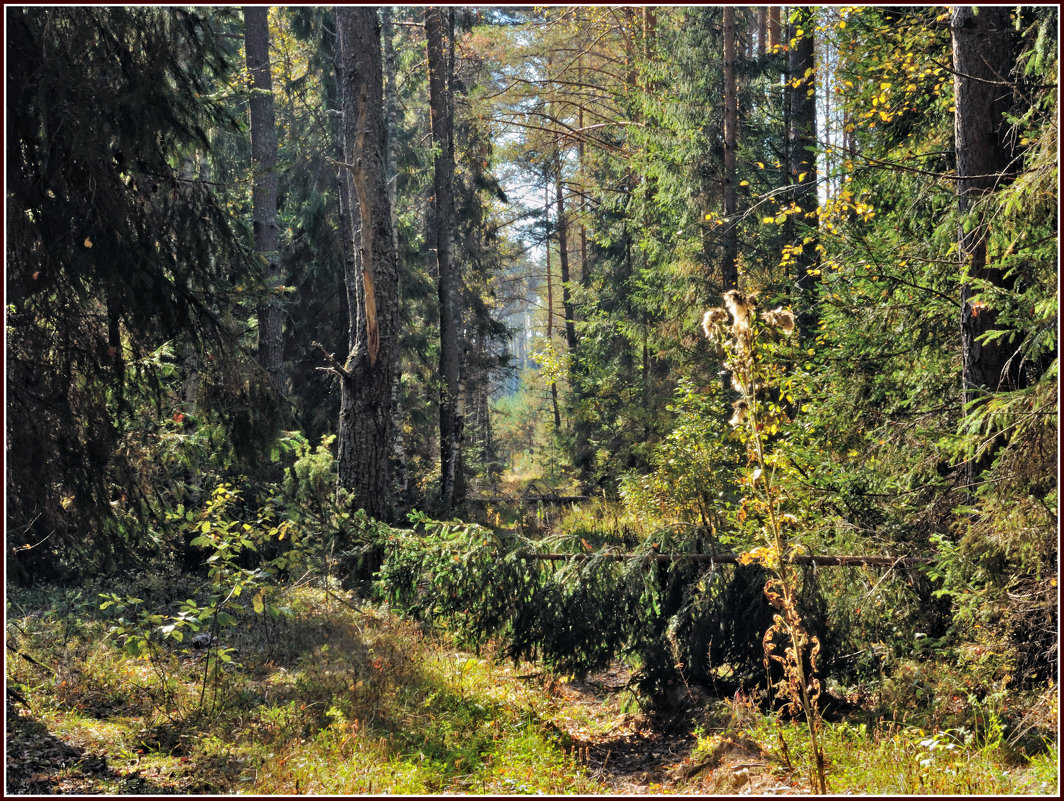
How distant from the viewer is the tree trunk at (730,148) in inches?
511

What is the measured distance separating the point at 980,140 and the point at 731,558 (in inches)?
149

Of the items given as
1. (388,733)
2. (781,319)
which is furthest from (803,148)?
(388,733)

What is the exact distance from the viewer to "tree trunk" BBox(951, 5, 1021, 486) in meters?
5.56

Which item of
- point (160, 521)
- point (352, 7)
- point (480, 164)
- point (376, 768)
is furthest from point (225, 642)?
point (480, 164)

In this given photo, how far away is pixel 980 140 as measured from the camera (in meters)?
5.62

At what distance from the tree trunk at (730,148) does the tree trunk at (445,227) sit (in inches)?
262

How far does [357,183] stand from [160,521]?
196 inches

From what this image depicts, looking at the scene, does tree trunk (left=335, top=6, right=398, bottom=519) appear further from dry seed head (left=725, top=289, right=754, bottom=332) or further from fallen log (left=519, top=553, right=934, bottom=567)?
dry seed head (left=725, top=289, right=754, bottom=332)

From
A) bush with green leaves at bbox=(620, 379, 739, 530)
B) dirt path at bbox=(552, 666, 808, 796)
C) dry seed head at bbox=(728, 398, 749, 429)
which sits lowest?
dirt path at bbox=(552, 666, 808, 796)

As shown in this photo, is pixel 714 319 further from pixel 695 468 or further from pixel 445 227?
pixel 445 227

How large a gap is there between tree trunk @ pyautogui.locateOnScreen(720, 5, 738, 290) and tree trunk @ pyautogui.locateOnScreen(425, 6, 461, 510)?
6.65 m

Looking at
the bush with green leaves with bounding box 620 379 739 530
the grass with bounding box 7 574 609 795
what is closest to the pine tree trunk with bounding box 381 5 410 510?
the bush with green leaves with bounding box 620 379 739 530

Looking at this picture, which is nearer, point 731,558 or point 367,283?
point 731,558

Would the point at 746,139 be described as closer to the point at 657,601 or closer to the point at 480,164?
the point at 480,164
